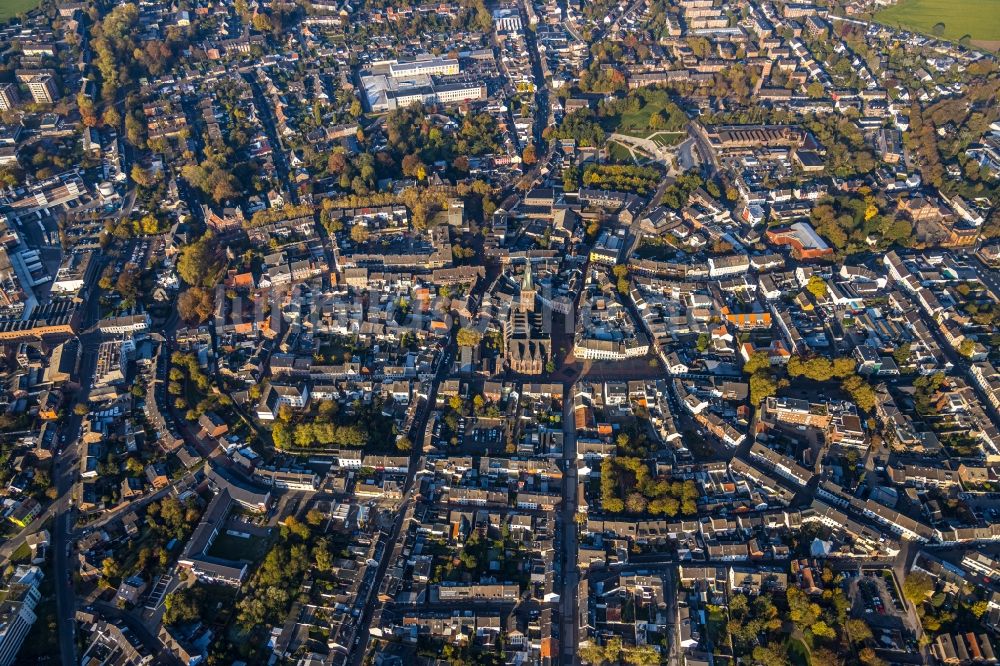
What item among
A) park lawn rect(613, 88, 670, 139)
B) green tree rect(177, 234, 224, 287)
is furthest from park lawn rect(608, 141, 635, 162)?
green tree rect(177, 234, 224, 287)

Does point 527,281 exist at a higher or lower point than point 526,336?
higher

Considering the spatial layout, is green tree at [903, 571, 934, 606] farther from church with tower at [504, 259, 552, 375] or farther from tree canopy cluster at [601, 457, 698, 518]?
church with tower at [504, 259, 552, 375]

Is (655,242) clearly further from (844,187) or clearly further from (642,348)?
(844,187)

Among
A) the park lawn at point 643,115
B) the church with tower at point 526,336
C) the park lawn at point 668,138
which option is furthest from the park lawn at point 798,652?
the park lawn at point 643,115

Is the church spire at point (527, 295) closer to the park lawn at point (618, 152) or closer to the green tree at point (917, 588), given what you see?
the park lawn at point (618, 152)

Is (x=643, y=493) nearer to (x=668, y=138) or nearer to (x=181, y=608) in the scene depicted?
(x=181, y=608)

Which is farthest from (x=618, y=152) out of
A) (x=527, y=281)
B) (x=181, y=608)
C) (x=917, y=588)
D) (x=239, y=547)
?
(x=181, y=608)
